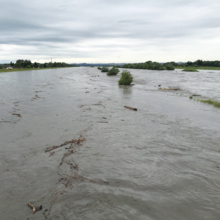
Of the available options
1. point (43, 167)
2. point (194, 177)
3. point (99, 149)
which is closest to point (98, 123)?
point (99, 149)

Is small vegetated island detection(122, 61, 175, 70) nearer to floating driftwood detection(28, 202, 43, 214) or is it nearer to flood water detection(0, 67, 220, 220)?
flood water detection(0, 67, 220, 220)

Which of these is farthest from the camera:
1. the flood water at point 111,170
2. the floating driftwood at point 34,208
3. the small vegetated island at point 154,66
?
the small vegetated island at point 154,66

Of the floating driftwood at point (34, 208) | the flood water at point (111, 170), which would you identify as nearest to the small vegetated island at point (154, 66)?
the flood water at point (111, 170)

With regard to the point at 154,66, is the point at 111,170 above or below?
below

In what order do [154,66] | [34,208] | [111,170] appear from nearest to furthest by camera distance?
[34,208] → [111,170] → [154,66]

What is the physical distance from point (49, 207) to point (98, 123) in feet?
27.0

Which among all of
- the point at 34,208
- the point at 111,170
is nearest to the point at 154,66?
the point at 111,170

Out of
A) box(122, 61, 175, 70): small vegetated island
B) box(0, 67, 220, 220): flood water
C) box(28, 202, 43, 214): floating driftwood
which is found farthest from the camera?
box(122, 61, 175, 70): small vegetated island

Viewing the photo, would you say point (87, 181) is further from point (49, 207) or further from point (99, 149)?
point (99, 149)

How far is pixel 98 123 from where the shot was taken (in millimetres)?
13117

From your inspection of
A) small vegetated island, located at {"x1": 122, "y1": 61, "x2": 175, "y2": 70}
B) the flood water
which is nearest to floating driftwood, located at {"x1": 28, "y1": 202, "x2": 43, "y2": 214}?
the flood water

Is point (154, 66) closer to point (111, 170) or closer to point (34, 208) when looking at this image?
point (111, 170)

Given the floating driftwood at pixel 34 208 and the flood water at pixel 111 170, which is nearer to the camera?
the floating driftwood at pixel 34 208

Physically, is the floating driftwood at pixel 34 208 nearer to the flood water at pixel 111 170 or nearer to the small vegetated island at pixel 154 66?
the flood water at pixel 111 170
